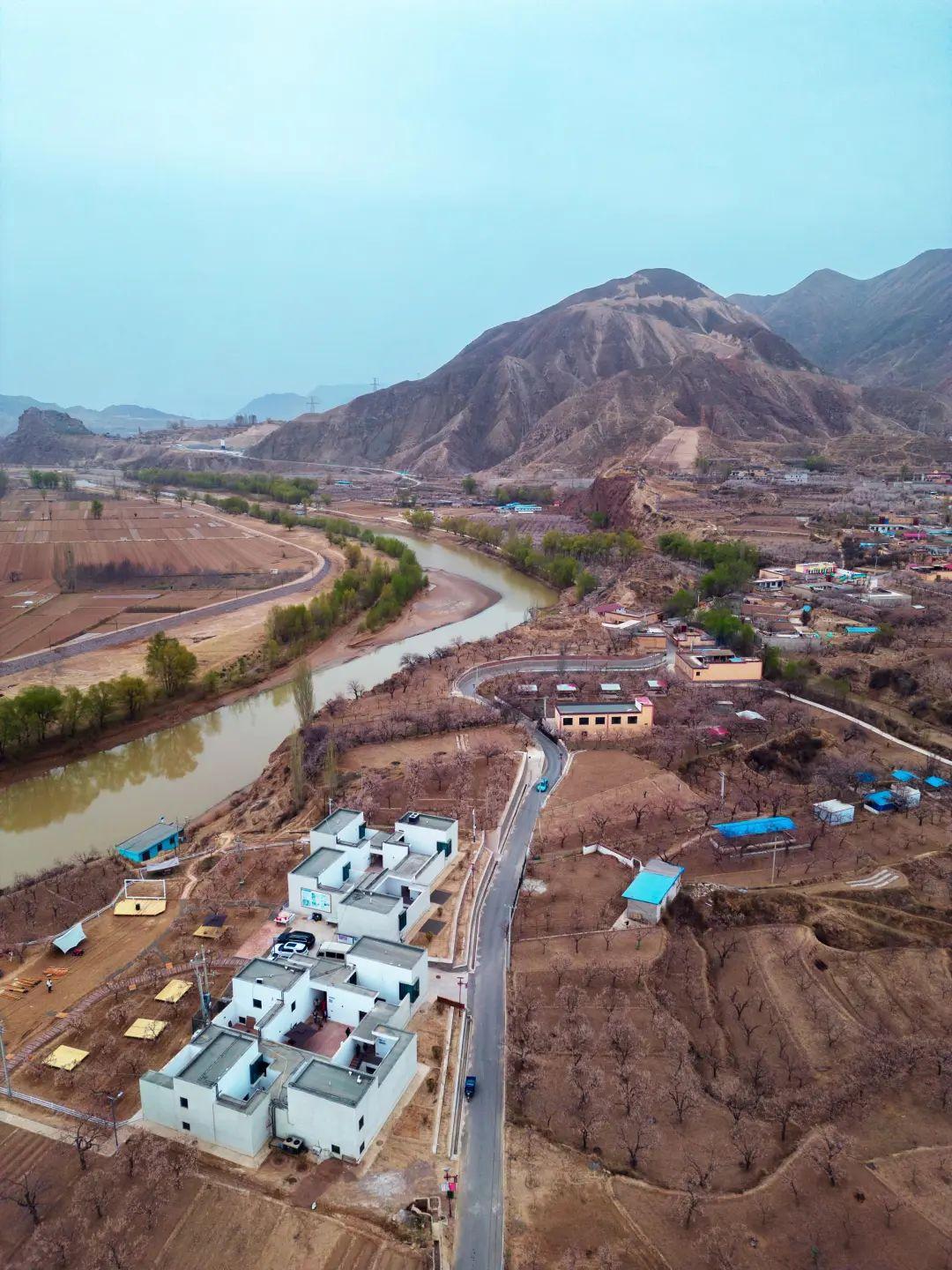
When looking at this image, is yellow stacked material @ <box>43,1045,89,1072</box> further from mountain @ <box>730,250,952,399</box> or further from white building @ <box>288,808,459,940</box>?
mountain @ <box>730,250,952,399</box>

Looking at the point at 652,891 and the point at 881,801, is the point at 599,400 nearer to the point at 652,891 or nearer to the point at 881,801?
the point at 881,801

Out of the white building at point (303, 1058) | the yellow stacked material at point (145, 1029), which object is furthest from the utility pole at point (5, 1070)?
the white building at point (303, 1058)

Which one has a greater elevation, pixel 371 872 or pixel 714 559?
pixel 714 559

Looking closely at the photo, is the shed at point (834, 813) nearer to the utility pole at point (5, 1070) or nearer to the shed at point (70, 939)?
the shed at point (70, 939)

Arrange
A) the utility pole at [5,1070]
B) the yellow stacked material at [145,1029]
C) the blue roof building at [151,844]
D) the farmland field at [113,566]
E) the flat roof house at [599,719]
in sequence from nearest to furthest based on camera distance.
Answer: the utility pole at [5,1070] < the yellow stacked material at [145,1029] < the blue roof building at [151,844] < the flat roof house at [599,719] < the farmland field at [113,566]

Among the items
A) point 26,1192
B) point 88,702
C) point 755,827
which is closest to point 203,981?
point 26,1192

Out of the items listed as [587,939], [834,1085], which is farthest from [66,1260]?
[834,1085]

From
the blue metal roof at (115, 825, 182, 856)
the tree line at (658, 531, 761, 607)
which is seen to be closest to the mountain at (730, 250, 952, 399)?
the tree line at (658, 531, 761, 607)

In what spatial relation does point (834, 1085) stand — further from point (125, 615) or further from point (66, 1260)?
point (125, 615)
